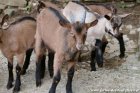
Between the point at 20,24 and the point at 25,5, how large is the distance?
290 centimetres

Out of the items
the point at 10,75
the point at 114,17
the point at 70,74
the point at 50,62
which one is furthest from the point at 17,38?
the point at 114,17

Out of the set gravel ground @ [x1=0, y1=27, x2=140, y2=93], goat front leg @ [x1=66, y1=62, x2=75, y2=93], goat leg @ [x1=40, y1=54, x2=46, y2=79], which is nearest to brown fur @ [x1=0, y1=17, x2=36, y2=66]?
goat leg @ [x1=40, y1=54, x2=46, y2=79]

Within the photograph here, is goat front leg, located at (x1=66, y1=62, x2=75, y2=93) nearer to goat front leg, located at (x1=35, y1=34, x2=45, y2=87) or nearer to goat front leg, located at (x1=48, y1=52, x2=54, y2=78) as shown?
goat front leg, located at (x1=35, y1=34, x2=45, y2=87)

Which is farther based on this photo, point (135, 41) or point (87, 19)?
point (135, 41)

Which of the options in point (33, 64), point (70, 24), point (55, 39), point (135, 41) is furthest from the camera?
point (135, 41)

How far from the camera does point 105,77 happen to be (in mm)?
7035

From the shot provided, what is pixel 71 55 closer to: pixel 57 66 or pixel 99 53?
pixel 57 66

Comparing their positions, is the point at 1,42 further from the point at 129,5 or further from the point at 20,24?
the point at 129,5

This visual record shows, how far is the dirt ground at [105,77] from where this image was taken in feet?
21.7

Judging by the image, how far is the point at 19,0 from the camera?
9844mm

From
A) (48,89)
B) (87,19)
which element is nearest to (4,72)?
(48,89)

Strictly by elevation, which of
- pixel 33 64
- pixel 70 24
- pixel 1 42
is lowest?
pixel 33 64

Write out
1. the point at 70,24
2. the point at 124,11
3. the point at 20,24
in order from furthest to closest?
the point at 124,11
the point at 20,24
the point at 70,24

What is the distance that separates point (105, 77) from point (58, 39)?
125 centimetres
